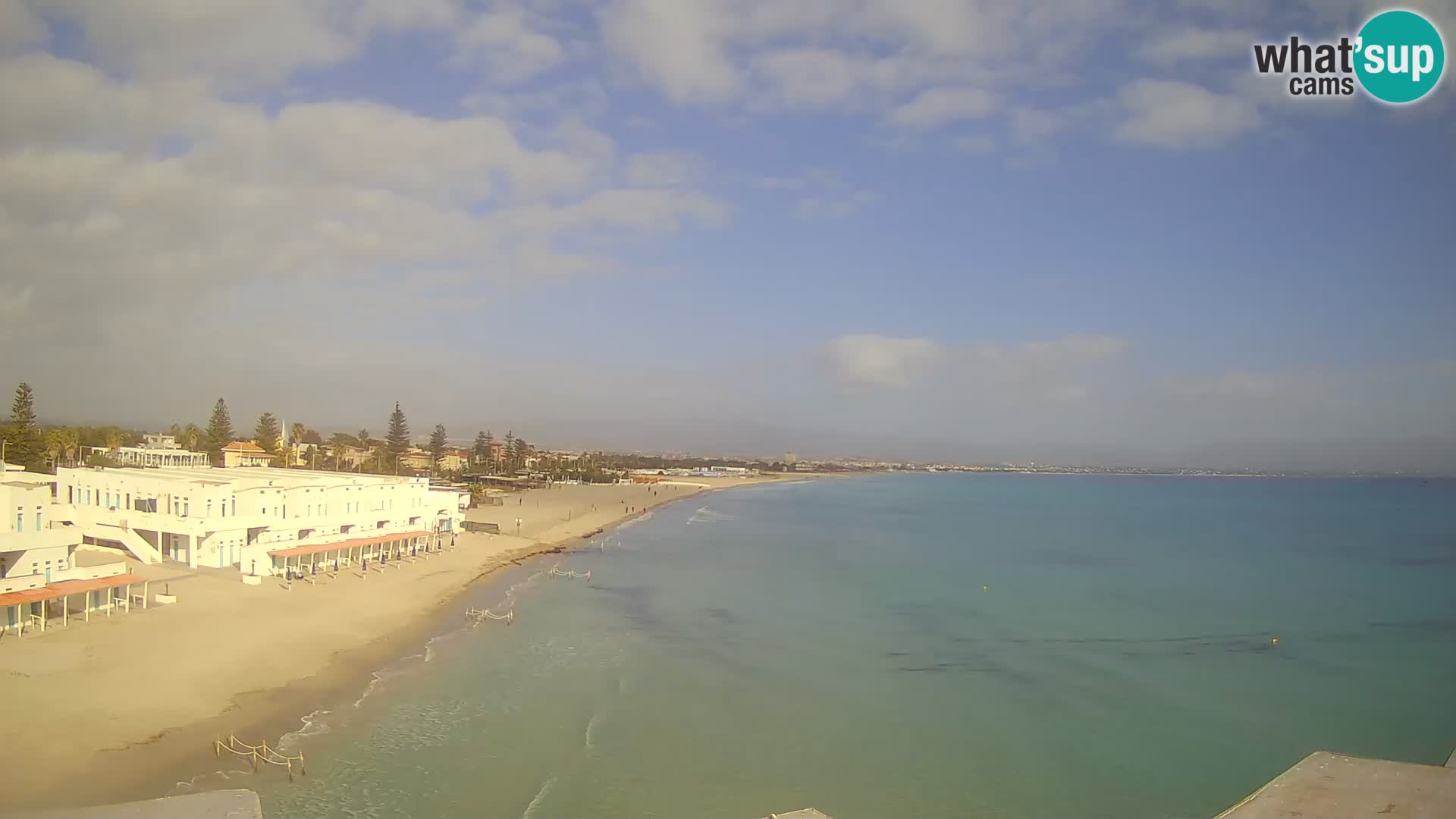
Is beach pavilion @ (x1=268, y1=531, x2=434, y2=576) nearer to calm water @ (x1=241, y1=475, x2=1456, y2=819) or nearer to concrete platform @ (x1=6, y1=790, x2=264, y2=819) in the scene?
calm water @ (x1=241, y1=475, x2=1456, y2=819)

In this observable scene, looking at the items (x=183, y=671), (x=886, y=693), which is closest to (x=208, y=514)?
(x=183, y=671)

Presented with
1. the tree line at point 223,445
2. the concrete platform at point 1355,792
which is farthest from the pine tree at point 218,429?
the concrete platform at point 1355,792

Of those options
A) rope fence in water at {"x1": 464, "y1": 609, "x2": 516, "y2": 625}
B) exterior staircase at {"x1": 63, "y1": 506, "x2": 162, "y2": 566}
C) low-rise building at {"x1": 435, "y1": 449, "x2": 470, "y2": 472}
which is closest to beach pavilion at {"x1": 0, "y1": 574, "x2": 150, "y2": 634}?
exterior staircase at {"x1": 63, "y1": 506, "x2": 162, "y2": 566}

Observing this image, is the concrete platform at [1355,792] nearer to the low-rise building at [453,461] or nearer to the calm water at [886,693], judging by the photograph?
the calm water at [886,693]

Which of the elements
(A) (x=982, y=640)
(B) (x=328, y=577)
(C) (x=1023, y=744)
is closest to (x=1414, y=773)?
(C) (x=1023, y=744)

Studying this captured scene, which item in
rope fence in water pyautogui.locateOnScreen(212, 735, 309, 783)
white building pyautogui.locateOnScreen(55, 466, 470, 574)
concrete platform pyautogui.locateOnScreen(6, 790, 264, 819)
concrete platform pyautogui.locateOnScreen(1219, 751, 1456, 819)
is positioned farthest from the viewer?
white building pyautogui.locateOnScreen(55, 466, 470, 574)

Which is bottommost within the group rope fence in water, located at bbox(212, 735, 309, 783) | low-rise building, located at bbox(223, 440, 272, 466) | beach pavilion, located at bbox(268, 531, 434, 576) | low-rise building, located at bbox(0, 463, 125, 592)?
rope fence in water, located at bbox(212, 735, 309, 783)

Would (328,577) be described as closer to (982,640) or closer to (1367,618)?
(982,640)
